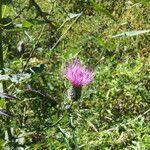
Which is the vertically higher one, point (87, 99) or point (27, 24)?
point (27, 24)

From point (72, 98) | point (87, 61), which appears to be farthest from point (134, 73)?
point (72, 98)

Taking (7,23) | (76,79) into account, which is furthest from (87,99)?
(7,23)

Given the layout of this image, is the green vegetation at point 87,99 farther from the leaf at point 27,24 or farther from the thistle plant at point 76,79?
the leaf at point 27,24

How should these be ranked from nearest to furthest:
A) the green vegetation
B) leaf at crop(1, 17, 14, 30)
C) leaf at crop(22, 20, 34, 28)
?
leaf at crop(22, 20, 34, 28) → leaf at crop(1, 17, 14, 30) → the green vegetation

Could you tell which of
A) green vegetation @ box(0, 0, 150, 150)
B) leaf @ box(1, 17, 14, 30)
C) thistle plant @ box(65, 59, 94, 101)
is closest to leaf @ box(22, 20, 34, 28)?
leaf @ box(1, 17, 14, 30)

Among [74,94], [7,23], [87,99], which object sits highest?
[7,23]

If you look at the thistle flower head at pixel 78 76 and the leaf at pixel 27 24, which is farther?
the thistle flower head at pixel 78 76

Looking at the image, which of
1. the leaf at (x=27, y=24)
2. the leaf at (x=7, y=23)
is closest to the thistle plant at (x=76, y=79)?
the leaf at (x=7, y=23)

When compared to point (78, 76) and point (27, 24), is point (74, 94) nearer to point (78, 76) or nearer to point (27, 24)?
point (78, 76)

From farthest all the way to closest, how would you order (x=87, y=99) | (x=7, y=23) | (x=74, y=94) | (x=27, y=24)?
(x=87, y=99), (x=74, y=94), (x=7, y=23), (x=27, y=24)

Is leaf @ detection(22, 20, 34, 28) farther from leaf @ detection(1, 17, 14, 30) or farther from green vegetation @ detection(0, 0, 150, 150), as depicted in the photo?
green vegetation @ detection(0, 0, 150, 150)

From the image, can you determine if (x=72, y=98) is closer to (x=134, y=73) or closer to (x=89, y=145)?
(x=89, y=145)

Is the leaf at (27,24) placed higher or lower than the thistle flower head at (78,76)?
higher
